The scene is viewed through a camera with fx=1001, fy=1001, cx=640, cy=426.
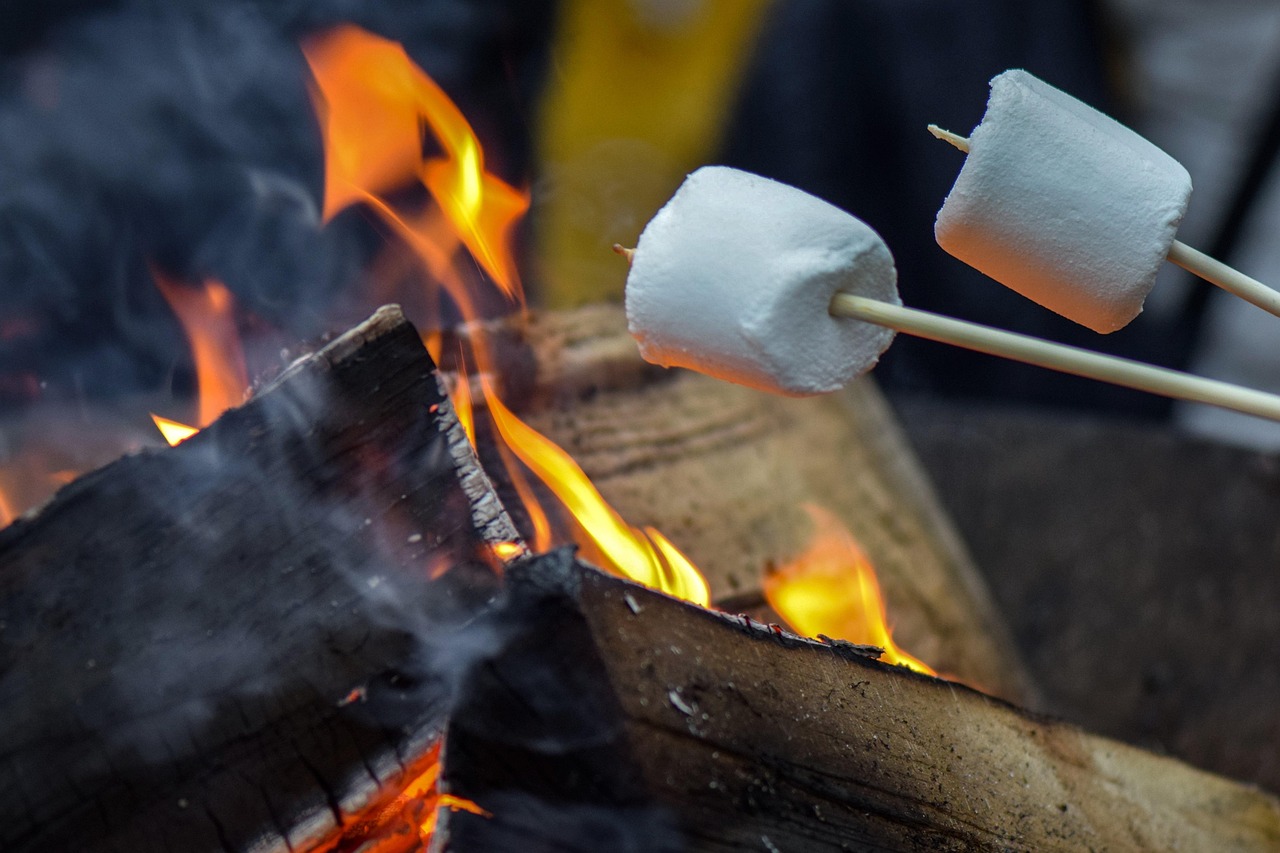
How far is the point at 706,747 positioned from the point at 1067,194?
81 centimetres

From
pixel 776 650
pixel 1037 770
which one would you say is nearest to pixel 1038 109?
pixel 776 650

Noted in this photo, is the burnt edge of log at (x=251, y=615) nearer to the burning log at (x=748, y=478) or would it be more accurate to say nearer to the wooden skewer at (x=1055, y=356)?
the burning log at (x=748, y=478)

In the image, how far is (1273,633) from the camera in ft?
9.39

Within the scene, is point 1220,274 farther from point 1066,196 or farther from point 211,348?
point 211,348

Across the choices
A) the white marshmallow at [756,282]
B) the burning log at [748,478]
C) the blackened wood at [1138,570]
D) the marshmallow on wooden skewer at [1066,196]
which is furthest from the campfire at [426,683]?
the blackened wood at [1138,570]

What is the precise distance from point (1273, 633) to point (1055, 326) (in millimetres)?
2067

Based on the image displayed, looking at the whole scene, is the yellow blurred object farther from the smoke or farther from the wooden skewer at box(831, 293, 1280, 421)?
the wooden skewer at box(831, 293, 1280, 421)

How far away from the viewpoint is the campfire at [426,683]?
44.6 inches

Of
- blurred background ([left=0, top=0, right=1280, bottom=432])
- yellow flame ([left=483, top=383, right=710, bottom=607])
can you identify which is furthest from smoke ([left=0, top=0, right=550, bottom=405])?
yellow flame ([left=483, top=383, right=710, bottom=607])

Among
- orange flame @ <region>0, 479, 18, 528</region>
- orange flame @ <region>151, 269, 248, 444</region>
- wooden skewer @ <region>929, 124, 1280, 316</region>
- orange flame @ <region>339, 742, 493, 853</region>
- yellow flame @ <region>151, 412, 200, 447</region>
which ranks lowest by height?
→ orange flame @ <region>339, 742, 493, 853</region>

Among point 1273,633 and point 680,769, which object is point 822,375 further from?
point 1273,633

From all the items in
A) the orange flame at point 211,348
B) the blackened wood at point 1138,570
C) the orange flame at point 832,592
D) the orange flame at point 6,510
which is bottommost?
the blackened wood at point 1138,570

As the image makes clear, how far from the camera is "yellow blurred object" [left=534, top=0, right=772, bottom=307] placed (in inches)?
125

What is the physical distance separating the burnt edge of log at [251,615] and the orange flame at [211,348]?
1.29 ft
